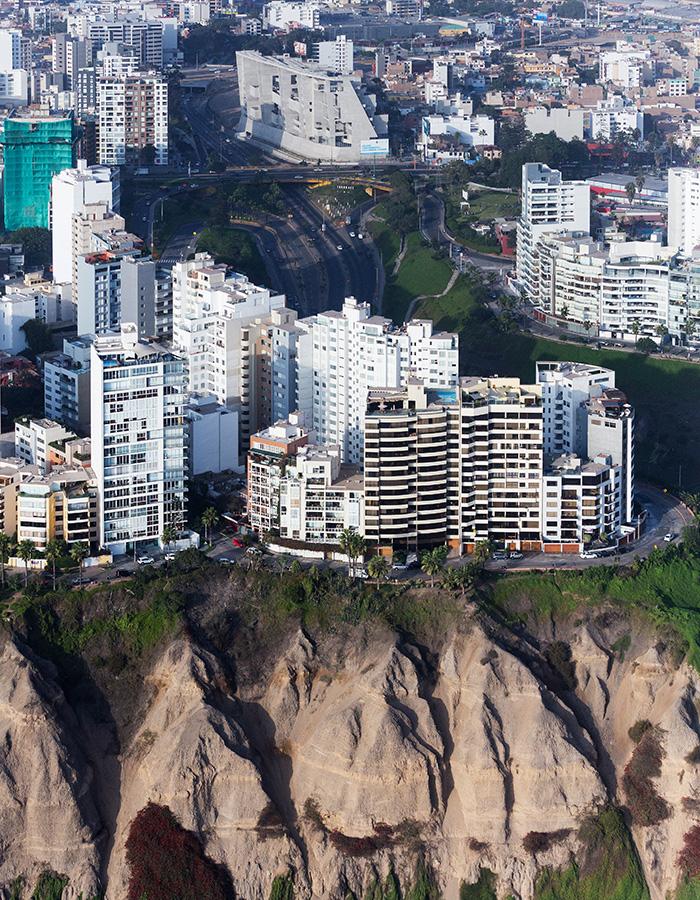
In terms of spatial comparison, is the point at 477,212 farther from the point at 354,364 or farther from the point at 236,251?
the point at 354,364

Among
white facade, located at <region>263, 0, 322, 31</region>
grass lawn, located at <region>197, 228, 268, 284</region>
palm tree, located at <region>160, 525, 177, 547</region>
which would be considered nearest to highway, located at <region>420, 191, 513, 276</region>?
grass lawn, located at <region>197, 228, 268, 284</region>

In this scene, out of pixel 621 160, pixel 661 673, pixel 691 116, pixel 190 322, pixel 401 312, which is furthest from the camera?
pixel 691 116

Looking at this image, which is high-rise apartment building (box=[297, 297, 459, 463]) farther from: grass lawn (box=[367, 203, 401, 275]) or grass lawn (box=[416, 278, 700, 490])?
grass lawn (box=[367, 203, 401, 275])

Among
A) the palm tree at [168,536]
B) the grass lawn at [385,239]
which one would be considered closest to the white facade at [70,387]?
the palm tree at [168,536]

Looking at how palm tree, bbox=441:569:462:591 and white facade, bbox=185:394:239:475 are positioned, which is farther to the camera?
white facade, bbox=185:394:239:475

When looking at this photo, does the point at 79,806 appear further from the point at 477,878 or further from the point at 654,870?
the point at 654,870

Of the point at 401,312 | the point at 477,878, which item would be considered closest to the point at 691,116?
the point at 401,312
